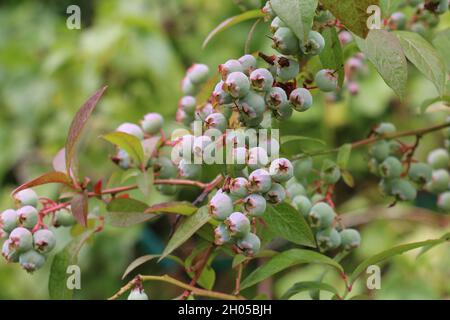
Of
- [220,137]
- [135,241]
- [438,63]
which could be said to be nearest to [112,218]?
[220,137]

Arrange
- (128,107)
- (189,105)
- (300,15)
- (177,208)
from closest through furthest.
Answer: (300,15)
(177,208)
(189,105)
(128,107)

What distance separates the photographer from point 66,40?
6.45ft

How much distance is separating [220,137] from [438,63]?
172mm

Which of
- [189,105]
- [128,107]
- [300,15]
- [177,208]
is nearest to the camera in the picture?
[300,15]

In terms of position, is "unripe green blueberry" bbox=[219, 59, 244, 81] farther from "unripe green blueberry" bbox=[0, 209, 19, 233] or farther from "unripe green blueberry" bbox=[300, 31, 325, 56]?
"unripe green blueberry" bbox=[0, 209, 19, 233]

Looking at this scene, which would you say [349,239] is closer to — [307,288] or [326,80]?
[307,288]

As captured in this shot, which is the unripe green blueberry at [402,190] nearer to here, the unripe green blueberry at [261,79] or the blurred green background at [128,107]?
the unripe green blueberry at [261,79]

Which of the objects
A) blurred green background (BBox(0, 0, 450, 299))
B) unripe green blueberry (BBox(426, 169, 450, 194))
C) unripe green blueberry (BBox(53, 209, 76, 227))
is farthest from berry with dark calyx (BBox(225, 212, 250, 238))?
blurred green background (BBox(0, 0, 450, 299))

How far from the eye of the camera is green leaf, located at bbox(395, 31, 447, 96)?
19.8 inches

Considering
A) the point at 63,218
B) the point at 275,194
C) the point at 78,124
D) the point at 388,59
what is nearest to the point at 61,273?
the point at 63,218

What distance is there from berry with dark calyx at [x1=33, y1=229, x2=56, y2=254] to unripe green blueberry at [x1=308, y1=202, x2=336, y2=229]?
231 mm

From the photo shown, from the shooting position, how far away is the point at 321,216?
2.03 feet

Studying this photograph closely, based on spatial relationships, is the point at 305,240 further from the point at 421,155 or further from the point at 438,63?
the point at 421,155

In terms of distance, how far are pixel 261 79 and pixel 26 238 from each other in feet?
0.82
